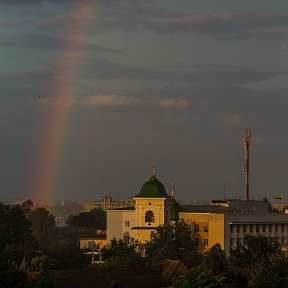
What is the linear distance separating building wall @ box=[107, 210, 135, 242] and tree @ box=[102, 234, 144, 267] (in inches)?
284

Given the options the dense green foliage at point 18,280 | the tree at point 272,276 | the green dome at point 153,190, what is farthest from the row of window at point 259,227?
the dense green foliage at point 18,280

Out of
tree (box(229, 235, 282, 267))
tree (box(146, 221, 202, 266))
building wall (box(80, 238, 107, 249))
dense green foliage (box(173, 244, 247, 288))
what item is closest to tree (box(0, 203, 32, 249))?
tree (box(146, 221, 202, 266))

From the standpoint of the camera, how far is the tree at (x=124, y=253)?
401 feet

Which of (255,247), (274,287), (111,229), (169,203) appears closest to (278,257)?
(274,287)

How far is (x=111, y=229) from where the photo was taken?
176m

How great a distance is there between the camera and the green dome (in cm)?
16012

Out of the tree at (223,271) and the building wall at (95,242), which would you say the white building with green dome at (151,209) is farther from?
the tree at (223,271)

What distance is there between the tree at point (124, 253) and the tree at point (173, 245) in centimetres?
191

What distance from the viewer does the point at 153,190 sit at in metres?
161

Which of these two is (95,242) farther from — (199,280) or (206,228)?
(199,280)

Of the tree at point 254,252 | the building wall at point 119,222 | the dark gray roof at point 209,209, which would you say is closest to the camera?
the tree at point 254,252

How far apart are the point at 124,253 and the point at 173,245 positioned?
300 inches

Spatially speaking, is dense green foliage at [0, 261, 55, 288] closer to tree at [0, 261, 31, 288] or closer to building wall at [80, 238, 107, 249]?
tree at [0, 261, 31, 288]

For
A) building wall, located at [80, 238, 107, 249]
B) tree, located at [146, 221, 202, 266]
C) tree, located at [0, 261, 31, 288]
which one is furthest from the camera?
building wall, located at [80, 238, 107, 249]
